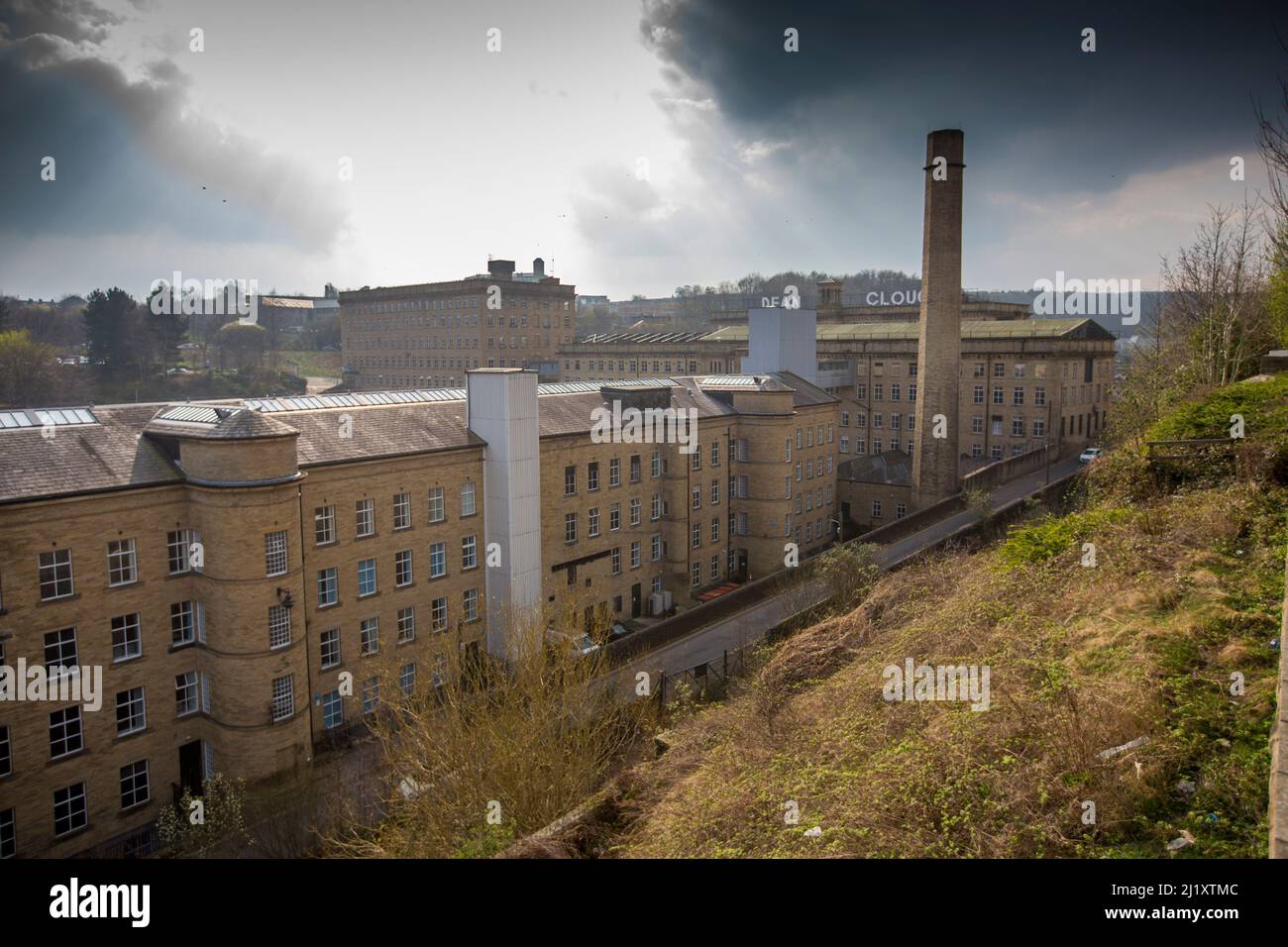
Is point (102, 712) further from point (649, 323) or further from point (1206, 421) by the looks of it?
point (649, 323)

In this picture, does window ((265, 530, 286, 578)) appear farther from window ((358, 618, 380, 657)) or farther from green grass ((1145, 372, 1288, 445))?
green grass ((1145, 372, 1288, 445))

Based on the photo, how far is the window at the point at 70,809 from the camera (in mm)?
23156

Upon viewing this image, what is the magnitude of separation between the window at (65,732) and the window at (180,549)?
14.8 ft

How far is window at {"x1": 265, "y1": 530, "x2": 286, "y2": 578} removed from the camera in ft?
84.5

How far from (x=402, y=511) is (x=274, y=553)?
5.33 m

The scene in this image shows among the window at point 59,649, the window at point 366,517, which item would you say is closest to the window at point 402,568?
the window at point 366,517

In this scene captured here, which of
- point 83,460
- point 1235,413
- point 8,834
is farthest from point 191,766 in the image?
point 1235,413

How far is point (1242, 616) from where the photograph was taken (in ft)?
43.5

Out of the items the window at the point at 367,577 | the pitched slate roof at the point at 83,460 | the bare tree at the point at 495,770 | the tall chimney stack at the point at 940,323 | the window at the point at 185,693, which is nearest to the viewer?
the bare tree at the point at 495,770

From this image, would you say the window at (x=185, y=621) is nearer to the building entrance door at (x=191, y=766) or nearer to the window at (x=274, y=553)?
the window at (x=274, y=553)

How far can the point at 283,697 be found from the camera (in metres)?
26.5

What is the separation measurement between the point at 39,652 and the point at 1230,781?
2624 centimetres

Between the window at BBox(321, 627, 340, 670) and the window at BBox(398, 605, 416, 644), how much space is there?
2445 mm

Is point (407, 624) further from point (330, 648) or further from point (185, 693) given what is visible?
point (185, 693)
